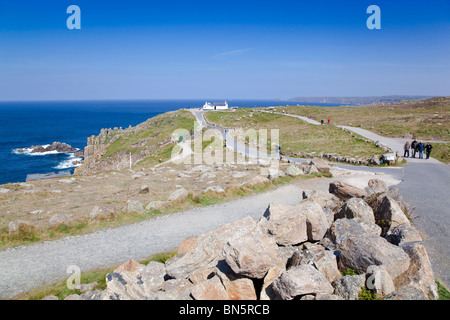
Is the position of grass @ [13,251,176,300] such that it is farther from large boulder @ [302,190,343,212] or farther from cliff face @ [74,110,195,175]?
cliff face @ [74,110,195,175]

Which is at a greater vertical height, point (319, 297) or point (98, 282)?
point (319, 297)

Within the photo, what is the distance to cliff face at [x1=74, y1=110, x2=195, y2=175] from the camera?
51500mm

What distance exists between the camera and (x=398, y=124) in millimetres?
58625

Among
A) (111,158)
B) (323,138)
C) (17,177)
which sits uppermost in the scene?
(323,138)

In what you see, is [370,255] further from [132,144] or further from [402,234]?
[132,144]

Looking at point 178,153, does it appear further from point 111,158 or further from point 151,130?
point 151,130

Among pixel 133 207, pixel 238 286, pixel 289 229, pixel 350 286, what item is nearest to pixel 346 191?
pixel 289 229

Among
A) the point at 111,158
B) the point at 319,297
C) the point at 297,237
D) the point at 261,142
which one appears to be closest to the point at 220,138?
the point at 261,142

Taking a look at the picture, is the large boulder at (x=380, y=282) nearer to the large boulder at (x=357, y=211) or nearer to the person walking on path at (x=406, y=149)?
the large boulder at (x=357, y=211)

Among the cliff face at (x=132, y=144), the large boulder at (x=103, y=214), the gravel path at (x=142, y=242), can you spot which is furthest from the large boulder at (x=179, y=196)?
the cliff face at (x=132, y=144)

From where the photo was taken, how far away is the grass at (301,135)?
3931cm

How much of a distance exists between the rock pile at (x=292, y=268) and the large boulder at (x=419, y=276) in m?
0.02

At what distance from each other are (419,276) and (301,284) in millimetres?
3346
